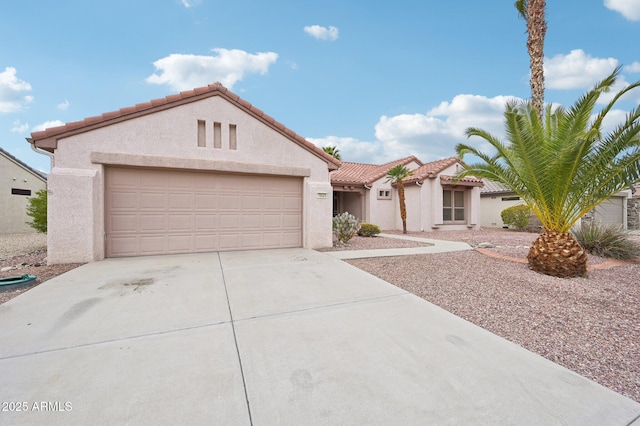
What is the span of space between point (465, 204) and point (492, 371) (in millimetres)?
17455

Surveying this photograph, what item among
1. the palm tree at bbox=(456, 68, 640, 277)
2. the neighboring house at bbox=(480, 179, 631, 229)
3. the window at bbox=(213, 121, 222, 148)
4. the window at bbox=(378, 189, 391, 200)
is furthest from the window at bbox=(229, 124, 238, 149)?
the neighboring house at bbox=(480, 179, 631, 229)

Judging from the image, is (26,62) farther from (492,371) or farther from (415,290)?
(492,371)

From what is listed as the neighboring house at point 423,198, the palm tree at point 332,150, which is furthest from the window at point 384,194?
the palm tree at point 332,150

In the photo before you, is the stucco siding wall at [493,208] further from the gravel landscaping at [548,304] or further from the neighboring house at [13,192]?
the neighboring house at [13,192]

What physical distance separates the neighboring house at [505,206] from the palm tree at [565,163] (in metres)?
15.0

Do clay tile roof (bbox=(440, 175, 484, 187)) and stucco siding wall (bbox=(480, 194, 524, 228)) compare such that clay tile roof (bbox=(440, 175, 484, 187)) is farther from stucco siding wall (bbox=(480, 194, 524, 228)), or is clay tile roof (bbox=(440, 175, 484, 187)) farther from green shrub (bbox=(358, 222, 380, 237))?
green shrub (bbox=(358, 222, 380, 237))

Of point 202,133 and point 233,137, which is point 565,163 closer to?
point 233,137

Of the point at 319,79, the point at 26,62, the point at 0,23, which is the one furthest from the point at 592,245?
the point at 26,62

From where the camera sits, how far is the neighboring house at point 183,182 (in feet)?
22.8

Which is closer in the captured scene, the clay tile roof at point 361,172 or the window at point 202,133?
the window at point 202,133

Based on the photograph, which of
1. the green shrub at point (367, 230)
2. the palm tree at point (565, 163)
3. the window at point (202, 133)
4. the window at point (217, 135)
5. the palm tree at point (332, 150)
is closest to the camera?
the palm tree at point (565, 163)

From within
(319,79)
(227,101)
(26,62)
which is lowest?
(227,101)

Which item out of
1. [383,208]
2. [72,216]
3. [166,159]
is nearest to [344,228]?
[166,159]

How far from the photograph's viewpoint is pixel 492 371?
8.43 ft
